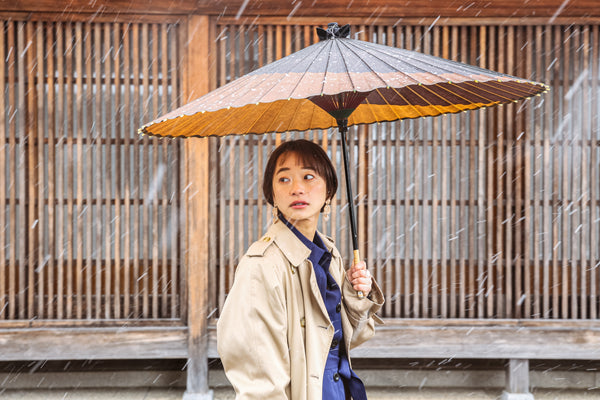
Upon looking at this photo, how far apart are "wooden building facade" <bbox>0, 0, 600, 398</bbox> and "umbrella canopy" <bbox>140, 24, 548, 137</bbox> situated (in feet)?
6.65

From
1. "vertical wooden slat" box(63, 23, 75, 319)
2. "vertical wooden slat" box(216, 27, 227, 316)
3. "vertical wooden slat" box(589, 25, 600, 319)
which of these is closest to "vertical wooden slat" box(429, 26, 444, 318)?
"vertical wooden slat" box(589, 25, 600, 319)

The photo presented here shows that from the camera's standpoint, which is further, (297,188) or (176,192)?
(176,192)

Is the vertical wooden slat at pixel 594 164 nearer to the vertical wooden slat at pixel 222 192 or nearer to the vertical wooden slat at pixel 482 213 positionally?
the vertical wooden slat at pixel 482 213

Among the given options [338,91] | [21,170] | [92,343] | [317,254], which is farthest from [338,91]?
[21,170]

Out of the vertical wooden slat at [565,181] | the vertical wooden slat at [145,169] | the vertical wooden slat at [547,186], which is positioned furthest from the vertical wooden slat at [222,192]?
the vertical wooden slat at [565,181]

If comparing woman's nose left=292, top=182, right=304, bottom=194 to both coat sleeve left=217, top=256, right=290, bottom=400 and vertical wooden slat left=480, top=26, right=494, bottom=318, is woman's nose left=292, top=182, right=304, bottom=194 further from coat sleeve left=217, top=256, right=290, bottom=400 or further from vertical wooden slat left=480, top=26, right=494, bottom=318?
vertical wooden slat left=480, top=26, right=494, bottom=318

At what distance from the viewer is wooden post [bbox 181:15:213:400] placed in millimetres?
4629

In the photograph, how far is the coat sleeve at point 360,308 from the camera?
235 centimetres

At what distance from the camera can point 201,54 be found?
4633 mm

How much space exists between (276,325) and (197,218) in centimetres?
291

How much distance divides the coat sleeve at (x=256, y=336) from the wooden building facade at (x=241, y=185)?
9.23 ft

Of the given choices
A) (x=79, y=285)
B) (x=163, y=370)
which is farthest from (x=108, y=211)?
(x=163, y=370)

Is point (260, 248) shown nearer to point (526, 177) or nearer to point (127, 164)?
point (127, 164)

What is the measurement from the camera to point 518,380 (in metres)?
4.79
